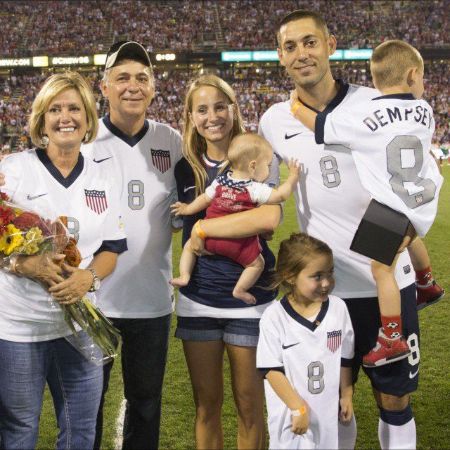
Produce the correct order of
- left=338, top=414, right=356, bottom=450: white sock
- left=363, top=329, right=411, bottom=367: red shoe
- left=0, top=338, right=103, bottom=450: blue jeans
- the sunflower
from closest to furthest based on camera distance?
1. the sunflower
2. left=0, top=338, right=103, bottom=450: blue jeans
3. left=363, top=329, right=411, bottom=367: red shoe
4. left=338, top=414, right=356, bottom=450: white sock

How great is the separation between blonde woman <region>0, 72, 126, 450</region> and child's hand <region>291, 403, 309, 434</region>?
2.71ft

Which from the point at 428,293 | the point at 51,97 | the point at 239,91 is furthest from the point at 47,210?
the point at 239,91

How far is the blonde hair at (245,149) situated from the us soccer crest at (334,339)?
81 centimetres

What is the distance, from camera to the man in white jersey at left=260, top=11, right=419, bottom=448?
9.49 ft

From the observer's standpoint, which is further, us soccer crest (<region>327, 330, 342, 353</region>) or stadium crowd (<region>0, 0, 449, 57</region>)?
stadium crowd (<region>0, 0, 449, 57</region>)

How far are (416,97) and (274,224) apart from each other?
0.89 meters

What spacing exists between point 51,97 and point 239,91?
39.2 meters

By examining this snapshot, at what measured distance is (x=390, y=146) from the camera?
2.70 meters

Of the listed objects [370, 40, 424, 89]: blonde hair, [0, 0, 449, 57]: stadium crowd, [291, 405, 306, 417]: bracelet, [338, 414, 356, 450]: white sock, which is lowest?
[338, 414, 356, 450]: white sock

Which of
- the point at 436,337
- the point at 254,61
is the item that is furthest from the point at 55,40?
the point at 436,337

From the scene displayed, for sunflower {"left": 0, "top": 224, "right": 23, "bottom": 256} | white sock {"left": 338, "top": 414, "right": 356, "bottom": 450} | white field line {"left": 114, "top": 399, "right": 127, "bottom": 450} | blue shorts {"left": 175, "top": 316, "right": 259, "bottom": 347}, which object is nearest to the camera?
sunflower {"left": 0, "top": 224, "right": 23, "bottom": 256}

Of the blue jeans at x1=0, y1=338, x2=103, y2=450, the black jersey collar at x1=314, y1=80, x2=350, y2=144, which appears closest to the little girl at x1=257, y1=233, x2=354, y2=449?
the black jersey collar at x1=314, y1=80, x2=350, y2=144

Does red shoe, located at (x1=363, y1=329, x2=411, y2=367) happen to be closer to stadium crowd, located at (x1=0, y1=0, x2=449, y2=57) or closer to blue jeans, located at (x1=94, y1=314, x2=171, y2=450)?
blue jeans, located at (x1=94, y1=314, x2=171, y2=450)

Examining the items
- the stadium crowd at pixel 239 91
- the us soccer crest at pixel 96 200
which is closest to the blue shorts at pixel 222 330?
the us soccer crest at pixel 96 200
